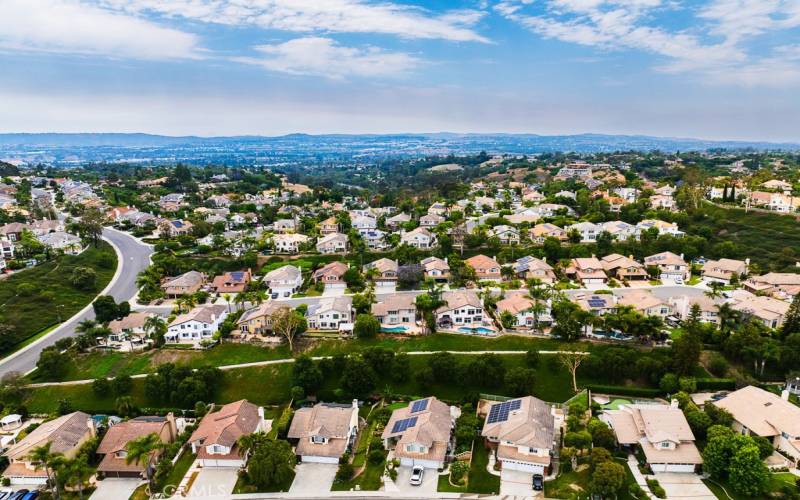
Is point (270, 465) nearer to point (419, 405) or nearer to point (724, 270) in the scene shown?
point (419, 405)

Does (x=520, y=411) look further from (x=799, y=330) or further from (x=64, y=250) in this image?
(x=64, y=250)

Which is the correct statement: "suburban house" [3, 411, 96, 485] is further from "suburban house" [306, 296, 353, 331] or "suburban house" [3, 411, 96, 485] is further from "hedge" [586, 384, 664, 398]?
"hedge" [586, 384, 664, 398]

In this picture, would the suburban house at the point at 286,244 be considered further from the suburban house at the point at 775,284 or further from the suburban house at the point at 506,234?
the suburban house at the point at 775,284

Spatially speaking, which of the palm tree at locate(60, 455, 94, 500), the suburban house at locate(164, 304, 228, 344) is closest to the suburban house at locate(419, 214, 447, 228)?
the suburban house at locate(164, 304, 228, 344)

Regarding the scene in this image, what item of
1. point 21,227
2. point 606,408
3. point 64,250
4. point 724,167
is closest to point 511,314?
point 606,408

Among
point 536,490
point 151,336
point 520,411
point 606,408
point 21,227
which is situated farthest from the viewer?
point 21,227

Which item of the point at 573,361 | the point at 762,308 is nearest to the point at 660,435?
the point at 573,361

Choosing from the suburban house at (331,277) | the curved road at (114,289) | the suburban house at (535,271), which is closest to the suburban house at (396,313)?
the suburban house at (331,277)
